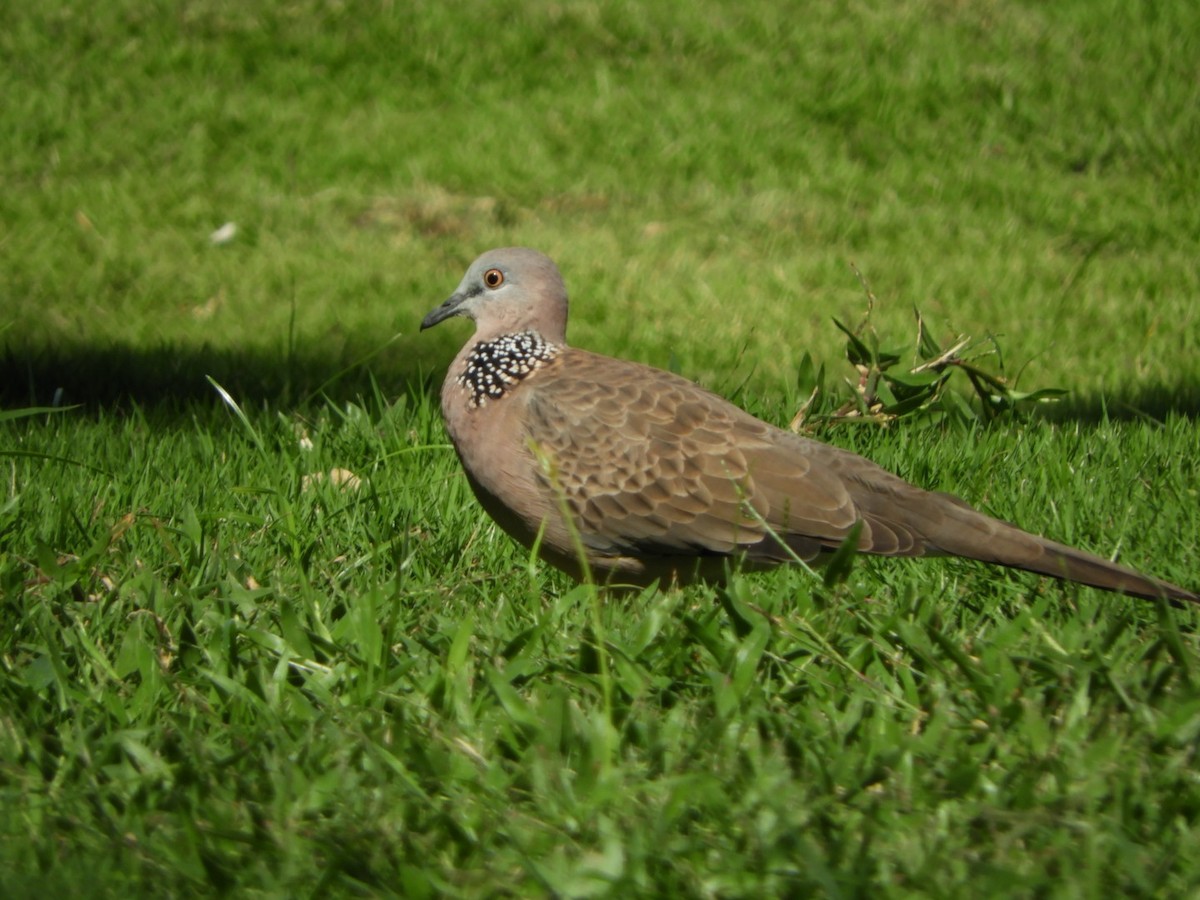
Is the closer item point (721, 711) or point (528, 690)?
point (721, 711)

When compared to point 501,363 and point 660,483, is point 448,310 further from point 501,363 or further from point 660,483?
point 660,483

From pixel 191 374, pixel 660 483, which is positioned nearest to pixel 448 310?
pixel 660 483

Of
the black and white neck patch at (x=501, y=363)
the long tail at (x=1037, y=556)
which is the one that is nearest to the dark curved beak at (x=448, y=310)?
the black and white neck patch at (x=501, y=363)

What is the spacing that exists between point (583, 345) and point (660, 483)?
2.83 metres

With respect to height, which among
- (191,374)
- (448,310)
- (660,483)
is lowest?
(191,374)

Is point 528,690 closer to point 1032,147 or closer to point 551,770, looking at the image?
point 551,770

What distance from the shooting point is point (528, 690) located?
3129 millimetres

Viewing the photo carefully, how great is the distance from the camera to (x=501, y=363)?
4.19 metres

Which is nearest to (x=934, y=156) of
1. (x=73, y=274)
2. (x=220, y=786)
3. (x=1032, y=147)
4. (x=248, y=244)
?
(x=1032, y=147)

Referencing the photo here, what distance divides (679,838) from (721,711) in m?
0.40

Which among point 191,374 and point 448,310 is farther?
point 191,374

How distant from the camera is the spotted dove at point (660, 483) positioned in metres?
3.77

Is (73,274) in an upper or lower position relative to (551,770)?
lower

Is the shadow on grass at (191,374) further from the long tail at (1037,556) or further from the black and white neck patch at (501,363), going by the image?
the long tail at (1037,556)
